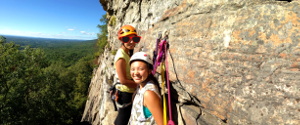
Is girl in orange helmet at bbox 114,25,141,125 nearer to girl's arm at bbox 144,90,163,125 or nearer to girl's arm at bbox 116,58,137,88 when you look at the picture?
girl's arm at bbox 116,58,137,88

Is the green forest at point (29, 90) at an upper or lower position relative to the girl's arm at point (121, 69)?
lower

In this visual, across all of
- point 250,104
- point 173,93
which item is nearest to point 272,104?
point 250,104

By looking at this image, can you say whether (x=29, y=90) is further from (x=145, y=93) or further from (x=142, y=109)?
(x=145, y=93)

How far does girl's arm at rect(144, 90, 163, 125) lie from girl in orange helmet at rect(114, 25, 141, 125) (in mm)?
984

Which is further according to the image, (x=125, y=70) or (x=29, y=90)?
(x=29, y=90)

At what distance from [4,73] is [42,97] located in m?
6.67

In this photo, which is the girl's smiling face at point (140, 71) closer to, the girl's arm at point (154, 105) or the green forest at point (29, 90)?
→ the girl's arm at point (154, 105)

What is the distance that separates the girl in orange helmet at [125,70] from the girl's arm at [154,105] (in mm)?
984

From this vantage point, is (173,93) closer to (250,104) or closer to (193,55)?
(193,55)

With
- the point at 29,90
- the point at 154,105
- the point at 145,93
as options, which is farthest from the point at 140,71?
the point at 29,90

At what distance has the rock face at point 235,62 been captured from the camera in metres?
1.61

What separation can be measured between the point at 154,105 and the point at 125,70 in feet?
3.85

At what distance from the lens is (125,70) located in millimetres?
3074

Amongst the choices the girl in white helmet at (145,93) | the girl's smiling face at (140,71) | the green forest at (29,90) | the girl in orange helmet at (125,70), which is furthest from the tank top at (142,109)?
the green forest at (29,90)
